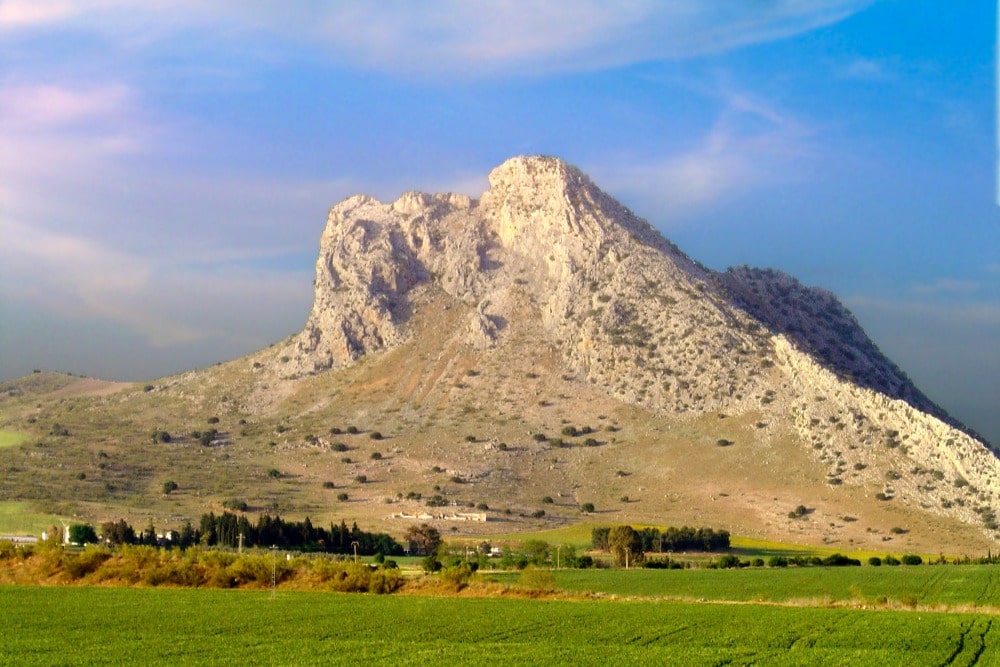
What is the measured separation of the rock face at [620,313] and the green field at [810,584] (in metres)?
37.0

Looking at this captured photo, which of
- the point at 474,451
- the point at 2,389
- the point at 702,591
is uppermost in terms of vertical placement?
the point at 2,389

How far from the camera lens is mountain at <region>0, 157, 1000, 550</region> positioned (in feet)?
324

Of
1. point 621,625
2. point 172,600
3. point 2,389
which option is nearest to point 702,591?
point 621,625

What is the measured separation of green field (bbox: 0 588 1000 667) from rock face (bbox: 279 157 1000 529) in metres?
65.9

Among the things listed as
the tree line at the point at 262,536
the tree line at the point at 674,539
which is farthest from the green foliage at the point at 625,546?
the tree line at the point at 262,536

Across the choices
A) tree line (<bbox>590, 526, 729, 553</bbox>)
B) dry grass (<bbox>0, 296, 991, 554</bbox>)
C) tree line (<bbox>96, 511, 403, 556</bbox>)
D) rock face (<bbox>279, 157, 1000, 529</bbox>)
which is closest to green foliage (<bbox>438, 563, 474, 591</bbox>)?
tree line (<bbox>96, 511, 403, 556</bbox>)

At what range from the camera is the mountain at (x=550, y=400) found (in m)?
98.8

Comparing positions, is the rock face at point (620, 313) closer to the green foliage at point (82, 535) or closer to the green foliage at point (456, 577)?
the green foliage at point (456, 577)

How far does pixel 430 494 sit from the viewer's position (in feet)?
337

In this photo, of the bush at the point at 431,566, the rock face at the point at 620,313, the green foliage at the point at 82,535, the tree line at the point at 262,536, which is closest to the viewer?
the bush at the point at 431,566

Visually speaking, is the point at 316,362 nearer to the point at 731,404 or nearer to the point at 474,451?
the point at 474,451

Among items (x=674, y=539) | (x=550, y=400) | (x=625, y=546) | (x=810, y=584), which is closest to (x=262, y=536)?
(x=625, y=546)

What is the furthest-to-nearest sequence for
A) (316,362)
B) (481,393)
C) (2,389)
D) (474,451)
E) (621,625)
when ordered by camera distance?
(2,389) < (316,362) < (481,393) < (474,451) < (621,625)

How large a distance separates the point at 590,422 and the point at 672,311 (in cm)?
1947
